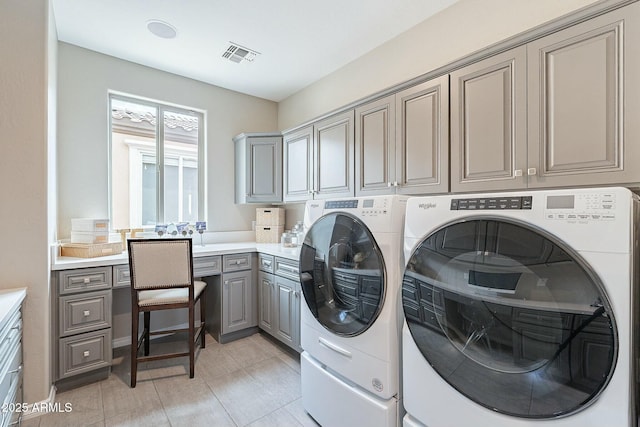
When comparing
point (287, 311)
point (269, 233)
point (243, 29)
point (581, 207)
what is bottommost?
point (287, 311)

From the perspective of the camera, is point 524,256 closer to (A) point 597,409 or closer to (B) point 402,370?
(A) point 597,409

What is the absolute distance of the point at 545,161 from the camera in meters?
1.34

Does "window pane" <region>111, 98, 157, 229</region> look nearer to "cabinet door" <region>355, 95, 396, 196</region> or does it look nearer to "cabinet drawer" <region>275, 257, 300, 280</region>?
"cabinet drawer" <region>275, 257, 300, 280</region>

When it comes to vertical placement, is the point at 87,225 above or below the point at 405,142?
below

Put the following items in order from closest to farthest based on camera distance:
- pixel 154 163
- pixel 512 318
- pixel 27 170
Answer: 1. pixel 512 318
2. pixel 27 170
3. pixel 154 163

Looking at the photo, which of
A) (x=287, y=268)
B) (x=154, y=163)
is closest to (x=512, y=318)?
(x=287, y=268)

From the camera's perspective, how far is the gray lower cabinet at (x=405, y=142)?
1.75 metres

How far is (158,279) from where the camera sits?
7.15 ft

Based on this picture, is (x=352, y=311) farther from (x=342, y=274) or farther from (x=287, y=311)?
(x=287, y=311)

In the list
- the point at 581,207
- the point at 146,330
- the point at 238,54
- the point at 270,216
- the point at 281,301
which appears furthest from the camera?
the point at 270,216

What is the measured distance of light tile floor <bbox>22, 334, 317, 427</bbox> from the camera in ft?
5.80

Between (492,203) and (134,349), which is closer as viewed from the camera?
(492,203)

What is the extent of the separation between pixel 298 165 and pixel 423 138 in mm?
1404

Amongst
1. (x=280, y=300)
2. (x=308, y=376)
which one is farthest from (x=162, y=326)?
(x=308, y=376)
